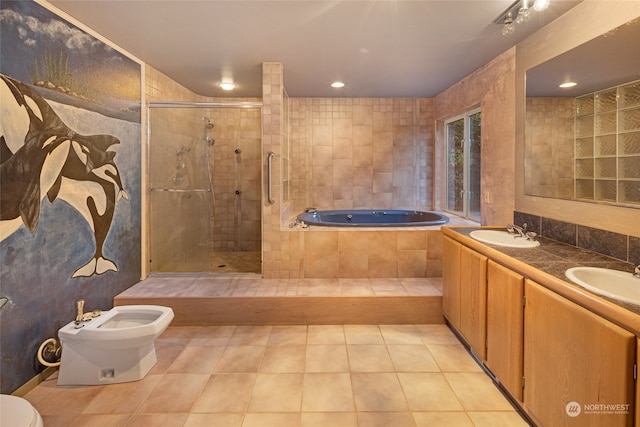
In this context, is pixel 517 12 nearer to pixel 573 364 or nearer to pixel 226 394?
pixel 573 364

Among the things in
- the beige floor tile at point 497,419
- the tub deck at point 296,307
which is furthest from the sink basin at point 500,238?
the beige floor tile at point 497,419

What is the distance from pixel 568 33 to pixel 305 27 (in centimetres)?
167

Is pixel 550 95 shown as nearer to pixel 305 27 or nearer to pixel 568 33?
pixel 568 33

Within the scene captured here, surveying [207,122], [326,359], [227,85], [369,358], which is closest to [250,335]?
[326,359]

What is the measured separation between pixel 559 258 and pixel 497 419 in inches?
33.9

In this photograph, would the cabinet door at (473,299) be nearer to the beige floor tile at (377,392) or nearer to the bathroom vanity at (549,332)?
the bathroom vanity at (549,332)

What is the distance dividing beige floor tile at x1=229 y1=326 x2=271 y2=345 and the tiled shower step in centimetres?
6

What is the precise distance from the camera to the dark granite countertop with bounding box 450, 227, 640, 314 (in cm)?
163

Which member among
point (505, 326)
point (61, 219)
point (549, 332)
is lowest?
point (505, 326)

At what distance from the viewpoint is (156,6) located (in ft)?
7.23

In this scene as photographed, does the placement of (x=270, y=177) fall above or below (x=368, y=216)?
above

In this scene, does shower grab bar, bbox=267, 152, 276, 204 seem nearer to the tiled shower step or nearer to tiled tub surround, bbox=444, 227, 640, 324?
the tiled shower step

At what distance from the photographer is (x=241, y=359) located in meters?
2.38

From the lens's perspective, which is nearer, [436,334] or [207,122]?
[436,334]
